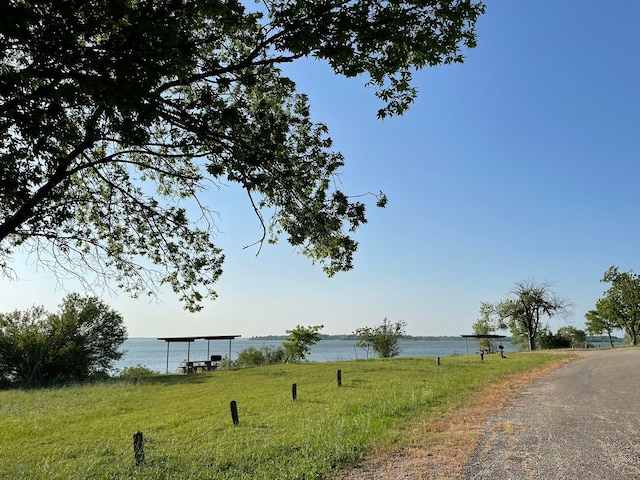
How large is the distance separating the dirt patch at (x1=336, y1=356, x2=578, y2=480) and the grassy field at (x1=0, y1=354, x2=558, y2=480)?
0.37 m

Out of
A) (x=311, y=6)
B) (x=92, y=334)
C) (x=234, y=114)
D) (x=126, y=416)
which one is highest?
(x=311, y=6)

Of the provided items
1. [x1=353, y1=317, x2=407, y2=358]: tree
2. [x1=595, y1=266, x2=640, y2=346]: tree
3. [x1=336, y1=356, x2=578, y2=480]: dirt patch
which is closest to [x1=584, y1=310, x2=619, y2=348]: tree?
[x1=595, y1=266, x2=640, y2=346]: tree

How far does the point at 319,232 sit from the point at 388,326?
43957mm

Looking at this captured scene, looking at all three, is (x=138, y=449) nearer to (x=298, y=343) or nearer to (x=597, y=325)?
(x=298, y=343)

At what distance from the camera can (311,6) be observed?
5.36 metres

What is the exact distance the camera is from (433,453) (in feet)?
24.1

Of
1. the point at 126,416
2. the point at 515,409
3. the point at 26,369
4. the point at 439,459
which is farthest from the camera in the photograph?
the point at 26,369

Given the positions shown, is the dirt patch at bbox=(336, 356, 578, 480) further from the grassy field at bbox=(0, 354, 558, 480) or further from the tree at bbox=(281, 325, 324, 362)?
the tree at bbox=(281, 325, 324, 362)

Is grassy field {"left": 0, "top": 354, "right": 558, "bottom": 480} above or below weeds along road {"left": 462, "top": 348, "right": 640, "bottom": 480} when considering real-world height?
below

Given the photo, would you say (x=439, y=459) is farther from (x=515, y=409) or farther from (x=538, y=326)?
(x=538, y=326)

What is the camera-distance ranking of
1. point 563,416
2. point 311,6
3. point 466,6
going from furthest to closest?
point 563,416, point 466,6, point 311,6

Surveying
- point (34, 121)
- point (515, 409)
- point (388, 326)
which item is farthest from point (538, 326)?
point (34, 121)

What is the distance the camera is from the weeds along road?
20.6 ft

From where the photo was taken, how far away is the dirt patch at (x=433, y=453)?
641 cm
